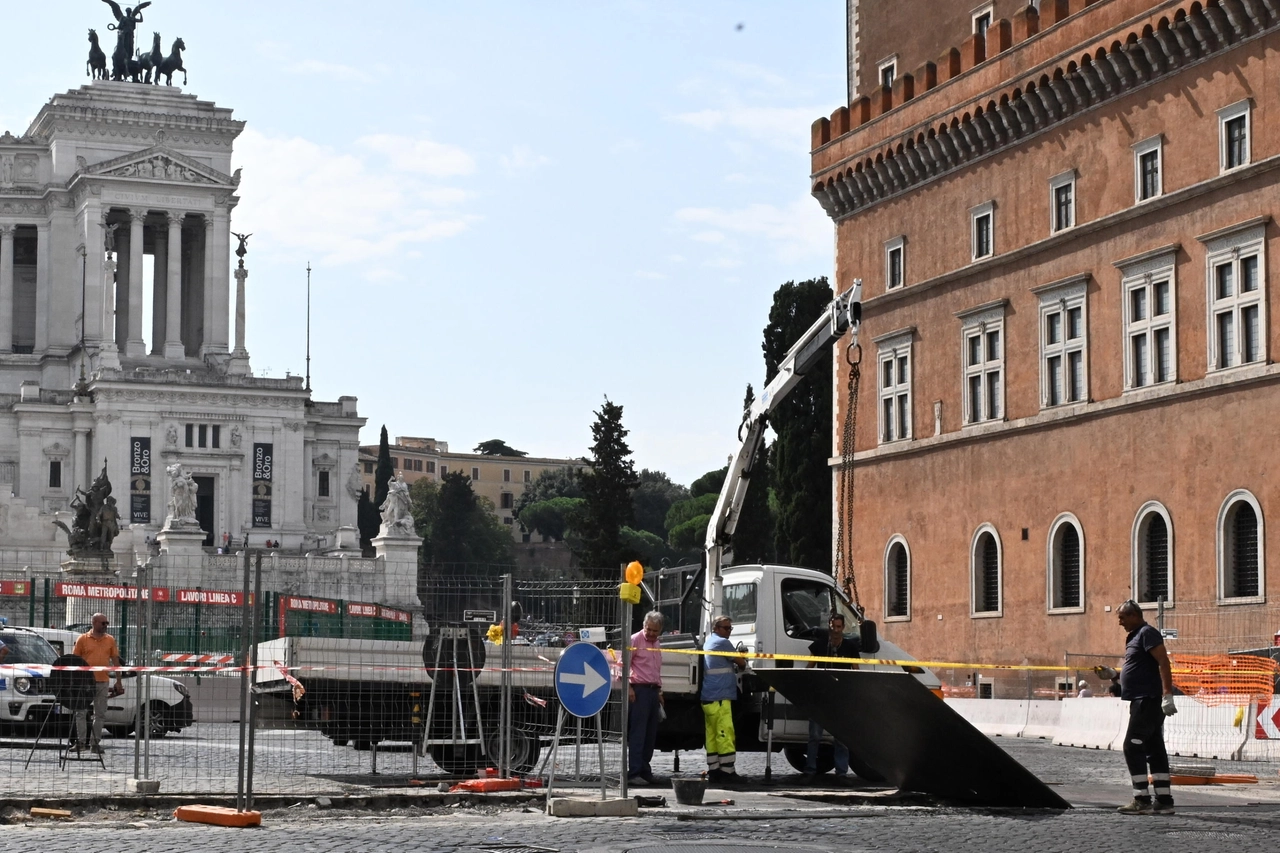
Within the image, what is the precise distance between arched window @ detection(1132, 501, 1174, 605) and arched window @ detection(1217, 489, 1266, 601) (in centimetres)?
144

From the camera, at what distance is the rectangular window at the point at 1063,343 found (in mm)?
36344

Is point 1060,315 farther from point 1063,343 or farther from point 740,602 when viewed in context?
point 740,602

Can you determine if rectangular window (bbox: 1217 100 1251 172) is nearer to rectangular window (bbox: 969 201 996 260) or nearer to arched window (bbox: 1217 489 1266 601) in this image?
arched window (bbox: 1217 489 1266 601)

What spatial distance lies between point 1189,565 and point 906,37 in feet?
50.0

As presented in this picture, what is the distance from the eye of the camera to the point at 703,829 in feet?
42.6

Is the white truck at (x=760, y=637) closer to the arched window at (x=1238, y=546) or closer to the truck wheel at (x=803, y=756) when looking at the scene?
the truck wheel at (x=803, y=756)

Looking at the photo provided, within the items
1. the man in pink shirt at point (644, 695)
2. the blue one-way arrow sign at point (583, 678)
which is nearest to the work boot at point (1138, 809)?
the blue one-way arrow sign at point (583, 678)

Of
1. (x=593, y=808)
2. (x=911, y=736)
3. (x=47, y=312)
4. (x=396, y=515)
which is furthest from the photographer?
(x=47, y=312)

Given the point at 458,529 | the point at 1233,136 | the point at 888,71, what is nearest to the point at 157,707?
the point at 1233,136

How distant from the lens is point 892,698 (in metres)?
14.4

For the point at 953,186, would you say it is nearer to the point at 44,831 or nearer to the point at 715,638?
the point at 715,638

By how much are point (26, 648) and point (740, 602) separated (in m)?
8.57

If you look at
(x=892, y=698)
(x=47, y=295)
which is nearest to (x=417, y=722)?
(x=892, y=698)

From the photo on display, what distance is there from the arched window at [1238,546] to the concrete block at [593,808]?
19785mm
